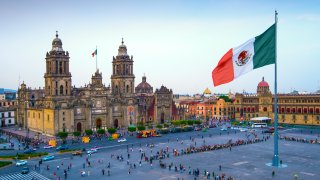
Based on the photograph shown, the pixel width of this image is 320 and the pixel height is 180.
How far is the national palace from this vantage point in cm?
10744

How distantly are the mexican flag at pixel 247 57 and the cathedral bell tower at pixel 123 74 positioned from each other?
237 feet

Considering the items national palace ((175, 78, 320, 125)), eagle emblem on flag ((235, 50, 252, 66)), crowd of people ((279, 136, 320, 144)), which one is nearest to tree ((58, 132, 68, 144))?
national palace ((175, 78, 320, 125))

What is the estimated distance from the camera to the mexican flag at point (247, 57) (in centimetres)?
3444

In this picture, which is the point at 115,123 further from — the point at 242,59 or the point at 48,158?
the point at 242,59

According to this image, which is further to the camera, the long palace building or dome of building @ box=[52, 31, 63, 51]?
the long palace building

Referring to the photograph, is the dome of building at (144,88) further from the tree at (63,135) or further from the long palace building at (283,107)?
the tree at (63,135)

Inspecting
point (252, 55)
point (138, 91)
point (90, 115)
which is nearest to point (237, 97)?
point (138, 91)

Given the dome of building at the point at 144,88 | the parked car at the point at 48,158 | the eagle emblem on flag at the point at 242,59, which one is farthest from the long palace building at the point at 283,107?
the eagle emblem on flag at the point at 242,59

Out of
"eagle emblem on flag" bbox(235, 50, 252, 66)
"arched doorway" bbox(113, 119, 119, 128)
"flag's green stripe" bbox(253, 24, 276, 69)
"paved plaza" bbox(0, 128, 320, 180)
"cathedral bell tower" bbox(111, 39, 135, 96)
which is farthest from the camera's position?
"cathedral bell tower" bbox(111, 39, 135, 96)

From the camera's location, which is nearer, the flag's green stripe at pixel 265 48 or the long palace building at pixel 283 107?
the flag's green stripe at pixel 265 48

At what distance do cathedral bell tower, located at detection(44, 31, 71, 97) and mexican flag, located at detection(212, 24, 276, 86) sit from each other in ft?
203

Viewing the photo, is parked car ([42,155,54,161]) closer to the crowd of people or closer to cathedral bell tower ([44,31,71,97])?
cathedral bell tower ([44,31,71,97])

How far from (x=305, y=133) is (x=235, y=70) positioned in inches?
2526

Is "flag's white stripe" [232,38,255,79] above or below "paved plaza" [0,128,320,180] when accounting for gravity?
above
